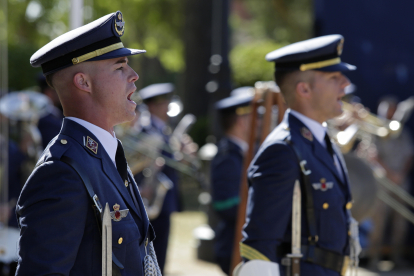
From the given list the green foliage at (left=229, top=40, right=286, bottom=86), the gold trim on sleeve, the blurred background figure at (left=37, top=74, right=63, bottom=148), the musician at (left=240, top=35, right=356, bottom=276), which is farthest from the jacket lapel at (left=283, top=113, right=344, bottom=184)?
the green foliage at (left=229, top=40, right=286, bottom=86)

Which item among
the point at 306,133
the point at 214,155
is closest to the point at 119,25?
the point at 306,133

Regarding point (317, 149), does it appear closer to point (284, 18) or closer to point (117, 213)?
point (117, 213)

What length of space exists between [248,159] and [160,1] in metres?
15.2

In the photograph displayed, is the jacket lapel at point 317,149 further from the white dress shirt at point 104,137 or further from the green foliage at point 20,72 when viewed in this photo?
the green foliage at point 20,72

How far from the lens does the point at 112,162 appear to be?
201 cm

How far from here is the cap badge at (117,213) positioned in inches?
73.1

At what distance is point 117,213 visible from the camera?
73.8 inches

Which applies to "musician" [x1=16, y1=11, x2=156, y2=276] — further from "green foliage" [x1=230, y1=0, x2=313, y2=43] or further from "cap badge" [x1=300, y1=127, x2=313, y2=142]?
"green foliage" [x1=230, y1=0, x2=313, y2=43]

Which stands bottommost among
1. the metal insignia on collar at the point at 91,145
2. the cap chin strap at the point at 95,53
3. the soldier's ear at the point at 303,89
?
the metal insignia on collar at the point at 91,145

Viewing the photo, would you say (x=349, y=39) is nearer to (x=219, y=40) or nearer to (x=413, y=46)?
(x=413, y=46)

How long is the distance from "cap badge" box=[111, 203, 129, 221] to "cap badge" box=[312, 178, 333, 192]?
116 cm

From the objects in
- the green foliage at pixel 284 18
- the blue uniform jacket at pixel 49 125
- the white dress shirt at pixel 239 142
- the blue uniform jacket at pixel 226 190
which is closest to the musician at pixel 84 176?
the blue uniform jacket at pixel 226 190

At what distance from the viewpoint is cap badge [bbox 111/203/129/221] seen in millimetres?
1858

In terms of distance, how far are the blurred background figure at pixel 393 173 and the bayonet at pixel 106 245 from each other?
5.87 meters
